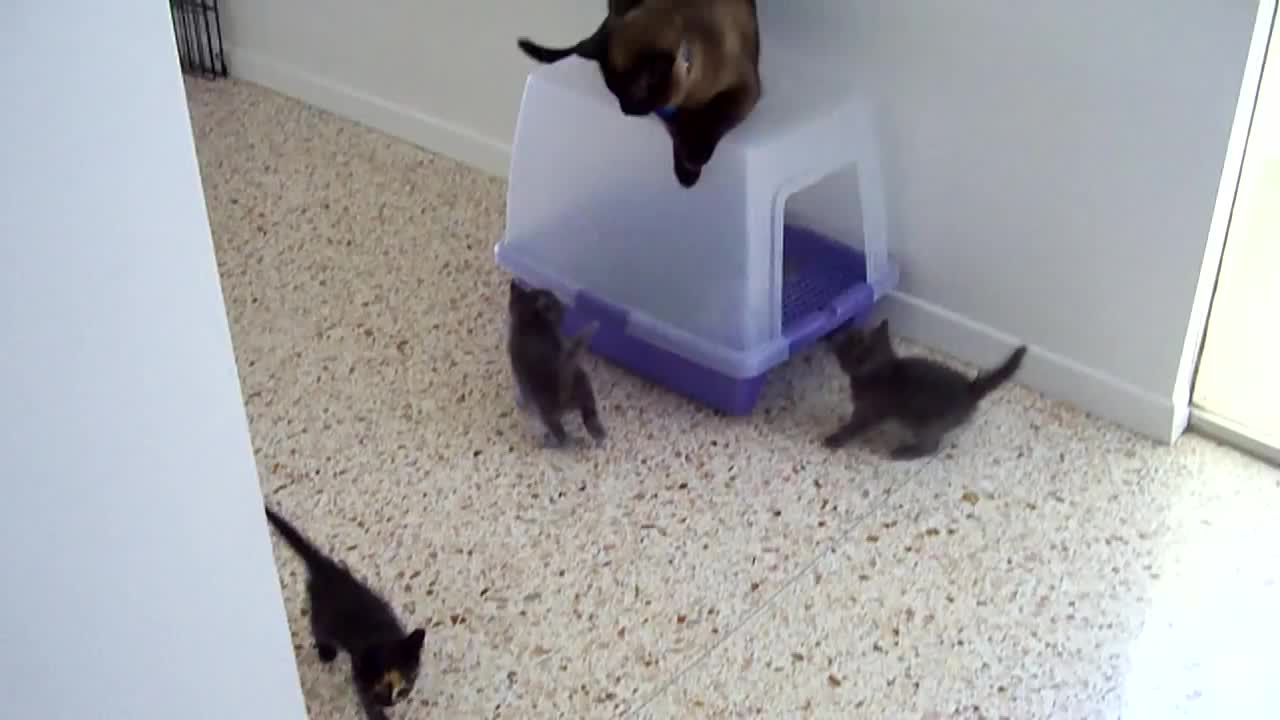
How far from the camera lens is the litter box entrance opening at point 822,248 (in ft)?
5.71

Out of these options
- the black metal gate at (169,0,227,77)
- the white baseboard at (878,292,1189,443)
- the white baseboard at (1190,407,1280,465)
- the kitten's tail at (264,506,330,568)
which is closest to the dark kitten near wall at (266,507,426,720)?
the kitten's tail at (264,506,330,568)

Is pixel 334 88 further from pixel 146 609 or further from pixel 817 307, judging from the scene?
pixel 146 609

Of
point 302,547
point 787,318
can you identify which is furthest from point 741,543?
point 302,547

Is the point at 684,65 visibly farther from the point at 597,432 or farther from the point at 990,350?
the point at 990,350

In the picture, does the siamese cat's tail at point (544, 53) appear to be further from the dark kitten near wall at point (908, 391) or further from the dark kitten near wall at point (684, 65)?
the dark kitten near wall at point (908, 391)

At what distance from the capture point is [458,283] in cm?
195

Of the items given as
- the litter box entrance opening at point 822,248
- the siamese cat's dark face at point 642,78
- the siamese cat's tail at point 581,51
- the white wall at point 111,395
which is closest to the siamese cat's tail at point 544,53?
the siamese cat's tail at point 581,51

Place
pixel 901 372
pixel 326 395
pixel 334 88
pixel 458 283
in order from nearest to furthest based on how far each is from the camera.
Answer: pixel 901 372, pixel 326 395, pixel 458 283, pixel 334 88

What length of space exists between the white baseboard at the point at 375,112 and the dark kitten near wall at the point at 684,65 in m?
0.65

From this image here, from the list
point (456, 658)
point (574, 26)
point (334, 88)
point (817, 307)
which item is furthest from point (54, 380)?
point (334, 88)

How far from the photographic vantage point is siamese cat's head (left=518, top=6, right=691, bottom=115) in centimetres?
146

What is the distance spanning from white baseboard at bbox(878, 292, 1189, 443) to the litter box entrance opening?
0.29 ft

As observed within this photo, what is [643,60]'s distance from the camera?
1458 millimetres

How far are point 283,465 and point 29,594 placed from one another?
823 millimetres
